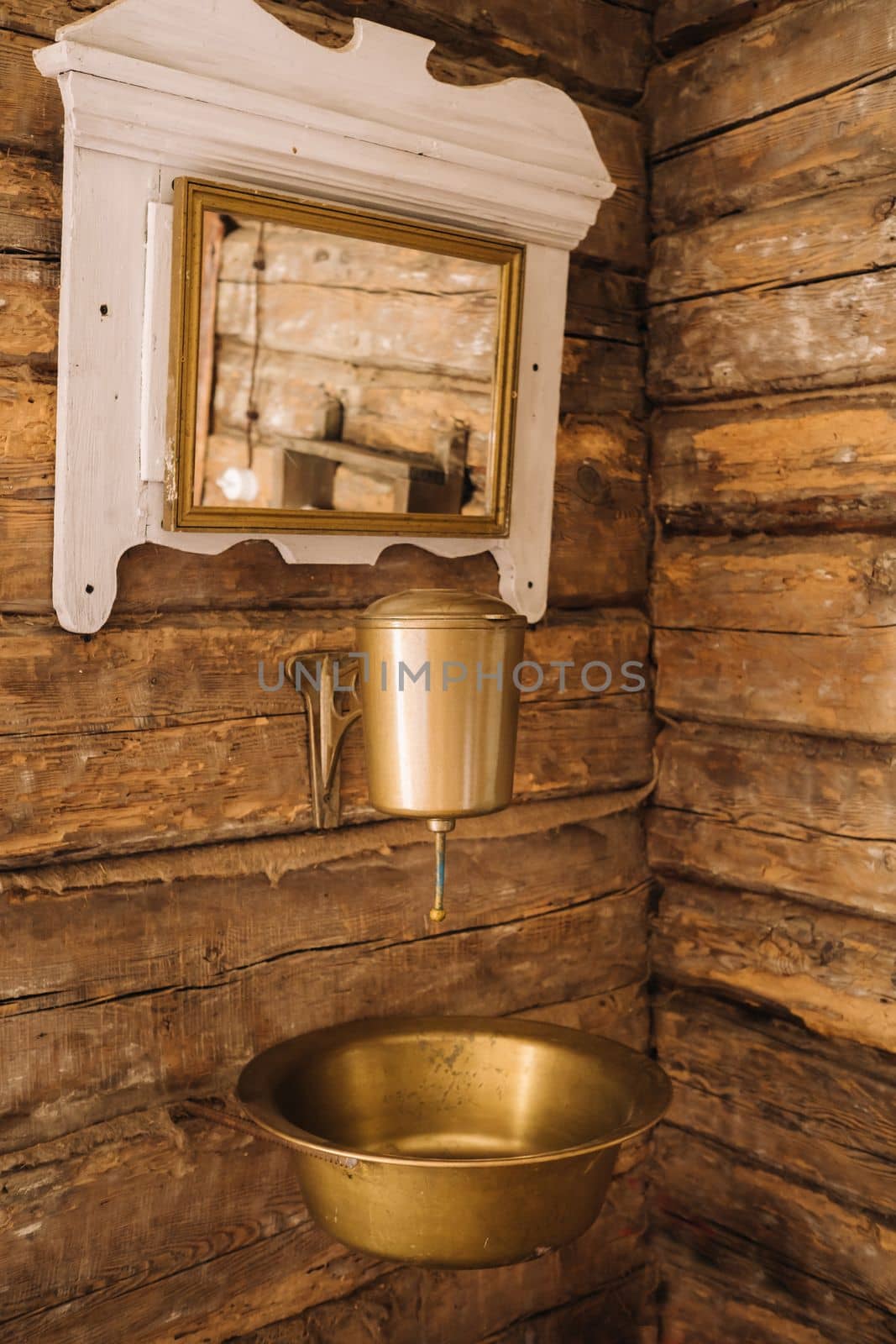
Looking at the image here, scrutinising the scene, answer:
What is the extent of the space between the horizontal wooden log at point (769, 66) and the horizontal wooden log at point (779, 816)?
0.97 metres

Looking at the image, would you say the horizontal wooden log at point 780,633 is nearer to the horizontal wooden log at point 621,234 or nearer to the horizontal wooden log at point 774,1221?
the horizontal wooden log at point 621,234

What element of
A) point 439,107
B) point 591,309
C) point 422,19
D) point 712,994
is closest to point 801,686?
point 712,994

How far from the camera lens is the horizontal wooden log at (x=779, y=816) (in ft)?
6.07

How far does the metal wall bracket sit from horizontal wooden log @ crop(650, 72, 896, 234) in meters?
0.97

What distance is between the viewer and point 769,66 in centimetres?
192

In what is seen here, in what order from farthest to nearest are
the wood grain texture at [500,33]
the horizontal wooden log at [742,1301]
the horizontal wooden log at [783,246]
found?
1. the horizontal wooden log at [742,1301]
2. the horizontal wooden log at [783,246]
3. the wood grain texture at [500,33]

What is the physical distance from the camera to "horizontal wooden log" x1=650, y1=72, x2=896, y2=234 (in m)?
1.79

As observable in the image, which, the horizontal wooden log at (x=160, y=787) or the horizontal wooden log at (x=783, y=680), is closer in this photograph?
the horizontal wooden log at (x=160, y=787)

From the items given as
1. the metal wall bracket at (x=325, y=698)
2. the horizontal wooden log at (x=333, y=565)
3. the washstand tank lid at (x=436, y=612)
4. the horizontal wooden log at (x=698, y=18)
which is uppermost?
the horizontal wooden log at (x=698, y=18)

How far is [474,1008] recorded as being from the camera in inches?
76.9

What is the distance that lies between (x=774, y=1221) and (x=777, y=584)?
101 centimetres

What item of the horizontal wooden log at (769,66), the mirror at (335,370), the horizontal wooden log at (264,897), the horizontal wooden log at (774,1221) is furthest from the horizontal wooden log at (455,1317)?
the horizontal wooden log at (769,66)

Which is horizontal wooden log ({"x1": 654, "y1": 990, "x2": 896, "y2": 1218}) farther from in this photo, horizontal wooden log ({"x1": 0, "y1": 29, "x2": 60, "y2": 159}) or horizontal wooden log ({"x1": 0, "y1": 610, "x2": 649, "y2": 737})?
horizontal wooden log ({"x1": 0, "y1": 29, "x2": 60, "y2": 159})

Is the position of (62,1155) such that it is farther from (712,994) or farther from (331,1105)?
(712,994)
